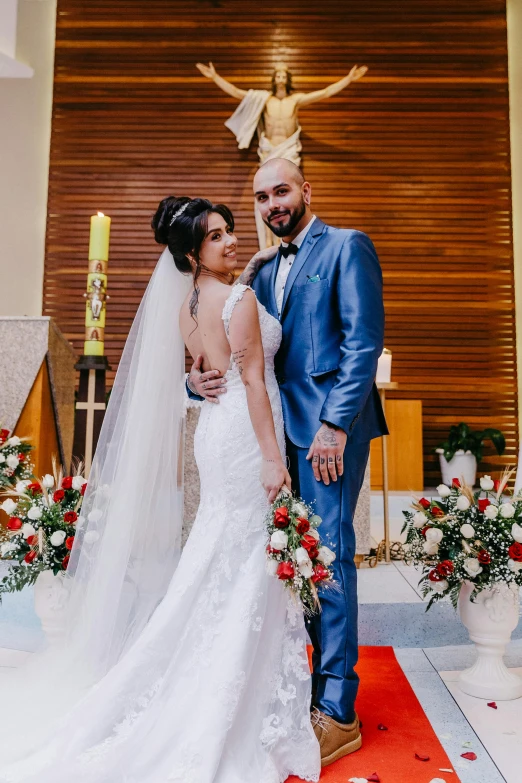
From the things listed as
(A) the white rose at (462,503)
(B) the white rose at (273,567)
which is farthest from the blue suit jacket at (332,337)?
(A) the white rose at (462,503)

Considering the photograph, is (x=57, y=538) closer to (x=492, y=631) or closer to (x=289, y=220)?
(x=289, y=220)

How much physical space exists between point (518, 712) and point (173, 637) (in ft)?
4.33

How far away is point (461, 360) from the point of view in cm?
696

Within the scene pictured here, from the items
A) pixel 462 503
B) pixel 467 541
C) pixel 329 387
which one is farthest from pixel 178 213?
pixel 467 541

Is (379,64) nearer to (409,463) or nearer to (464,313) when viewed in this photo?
(464,313)

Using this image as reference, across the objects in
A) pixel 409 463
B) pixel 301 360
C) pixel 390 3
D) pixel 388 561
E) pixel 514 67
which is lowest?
pixel 388 561

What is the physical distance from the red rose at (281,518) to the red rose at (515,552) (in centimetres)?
107

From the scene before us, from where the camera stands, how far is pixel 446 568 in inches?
96.1

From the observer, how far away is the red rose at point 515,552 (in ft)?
7.67

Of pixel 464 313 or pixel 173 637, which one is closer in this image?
pixel 173 637

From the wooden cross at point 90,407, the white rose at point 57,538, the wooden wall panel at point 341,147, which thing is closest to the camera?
the white rose at point 57,538

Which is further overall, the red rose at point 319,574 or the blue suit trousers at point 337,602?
the blue suit trousers at point 337,602

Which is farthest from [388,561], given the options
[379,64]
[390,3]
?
[390,3]

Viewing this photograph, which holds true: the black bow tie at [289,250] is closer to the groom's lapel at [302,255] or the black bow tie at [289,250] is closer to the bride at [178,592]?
the groom's lapel at [302,255]
